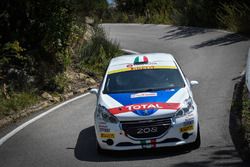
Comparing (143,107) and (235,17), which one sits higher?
(235,17)

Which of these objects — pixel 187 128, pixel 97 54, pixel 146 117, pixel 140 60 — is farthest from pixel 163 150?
pixel 97 54

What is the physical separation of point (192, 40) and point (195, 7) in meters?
6.81

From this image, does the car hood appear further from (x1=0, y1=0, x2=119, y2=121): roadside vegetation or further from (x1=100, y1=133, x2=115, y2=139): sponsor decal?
(x1=0, y1=0, x2=119, y2=121): roadside vegetation

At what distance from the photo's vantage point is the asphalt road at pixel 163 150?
356 inches

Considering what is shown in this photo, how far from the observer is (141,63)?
1140 cm

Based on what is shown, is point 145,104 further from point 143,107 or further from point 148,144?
point 148,144

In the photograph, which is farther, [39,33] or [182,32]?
[182,32]

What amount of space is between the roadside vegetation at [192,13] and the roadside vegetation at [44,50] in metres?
8.62

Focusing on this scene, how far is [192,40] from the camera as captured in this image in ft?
82.6

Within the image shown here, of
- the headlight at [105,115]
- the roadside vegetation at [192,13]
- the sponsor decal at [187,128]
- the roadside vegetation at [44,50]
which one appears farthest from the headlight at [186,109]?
the roadside vegetation at [192,13]

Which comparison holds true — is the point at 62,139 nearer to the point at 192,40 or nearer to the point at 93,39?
the point at 93,39

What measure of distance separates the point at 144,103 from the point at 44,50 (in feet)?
32.1

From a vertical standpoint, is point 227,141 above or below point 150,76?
below

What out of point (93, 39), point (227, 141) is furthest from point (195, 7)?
point (227, 141)
